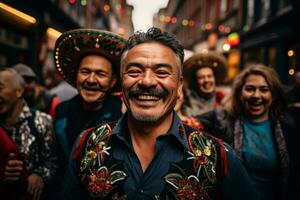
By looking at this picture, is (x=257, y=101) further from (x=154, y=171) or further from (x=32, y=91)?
(x=32, y=91)

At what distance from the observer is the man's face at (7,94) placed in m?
3.18

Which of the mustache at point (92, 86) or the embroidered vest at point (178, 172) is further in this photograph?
the mustache at point (92, 86)

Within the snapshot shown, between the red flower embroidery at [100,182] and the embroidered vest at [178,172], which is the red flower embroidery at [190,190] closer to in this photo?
the embroidered vest at [178,172]

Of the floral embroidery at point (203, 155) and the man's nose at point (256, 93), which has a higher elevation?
the man's nose at point (256, 93)

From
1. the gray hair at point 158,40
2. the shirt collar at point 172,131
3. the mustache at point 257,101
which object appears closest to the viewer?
the shirt collar at point 172,131

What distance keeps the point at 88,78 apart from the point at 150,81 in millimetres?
1161

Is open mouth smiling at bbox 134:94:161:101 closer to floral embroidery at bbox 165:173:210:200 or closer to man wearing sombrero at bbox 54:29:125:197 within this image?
floral embroidery at bbox 165:173:210:200

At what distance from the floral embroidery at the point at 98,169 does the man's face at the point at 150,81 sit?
271 mm

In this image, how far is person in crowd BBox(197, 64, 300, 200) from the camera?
317cm

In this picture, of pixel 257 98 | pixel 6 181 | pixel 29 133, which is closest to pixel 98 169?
pixel 6 181

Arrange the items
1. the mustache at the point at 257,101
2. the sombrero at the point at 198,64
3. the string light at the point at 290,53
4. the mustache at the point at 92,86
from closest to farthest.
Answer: the mustache at the point at 92,86 < the mustache at the point at 257,101 < the sombrero at the point at 198,64 < the string light at the point at 290,53

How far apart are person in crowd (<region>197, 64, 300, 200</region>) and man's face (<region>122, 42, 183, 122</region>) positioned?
141cm

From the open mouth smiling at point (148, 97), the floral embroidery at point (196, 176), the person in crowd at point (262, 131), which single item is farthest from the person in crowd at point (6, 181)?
the person in crowd at point (262, 131)

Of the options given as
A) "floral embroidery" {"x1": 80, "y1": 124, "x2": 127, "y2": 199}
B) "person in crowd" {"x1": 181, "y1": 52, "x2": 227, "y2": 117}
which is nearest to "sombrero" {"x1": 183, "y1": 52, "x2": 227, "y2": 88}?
"person in crowd" {"x1": 181, "y1": 52, "x2": 227, "y2": 117}
